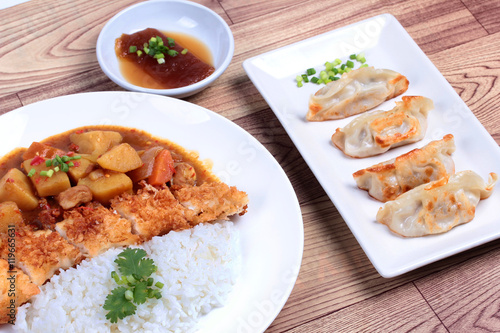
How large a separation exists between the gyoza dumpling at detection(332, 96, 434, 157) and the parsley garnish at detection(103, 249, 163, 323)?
1.66 metres

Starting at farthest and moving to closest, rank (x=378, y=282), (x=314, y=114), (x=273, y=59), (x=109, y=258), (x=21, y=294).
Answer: (x=273, y=59)
(x=314, y=114)
(x=378, y=282)
(x=109, y=258)
(x=21, y=294)

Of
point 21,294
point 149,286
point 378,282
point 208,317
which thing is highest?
point 21,294

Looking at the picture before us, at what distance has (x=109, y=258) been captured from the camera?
2.82 metres

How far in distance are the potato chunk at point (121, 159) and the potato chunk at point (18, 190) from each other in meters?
0.45

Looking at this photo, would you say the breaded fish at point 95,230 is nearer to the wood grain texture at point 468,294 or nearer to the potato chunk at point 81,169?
the potato chunk at point 81,169

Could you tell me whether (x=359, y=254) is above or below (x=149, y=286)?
below

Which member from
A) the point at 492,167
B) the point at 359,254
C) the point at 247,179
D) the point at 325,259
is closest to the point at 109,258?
the point at 247,179

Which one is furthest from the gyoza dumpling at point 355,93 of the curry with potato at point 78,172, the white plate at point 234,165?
the curry with potato at point 78,172

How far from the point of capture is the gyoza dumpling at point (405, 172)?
3381 millimetres

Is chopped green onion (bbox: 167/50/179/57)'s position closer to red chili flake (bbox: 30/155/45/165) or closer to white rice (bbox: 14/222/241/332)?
red chili flake (bbox: 30/155/45/165)

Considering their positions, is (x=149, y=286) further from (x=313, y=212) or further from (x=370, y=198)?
(x=370, y=198)

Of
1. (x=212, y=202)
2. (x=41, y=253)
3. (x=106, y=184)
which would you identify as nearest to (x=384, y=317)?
(x=212, y=202)

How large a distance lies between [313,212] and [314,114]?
80 centimetres

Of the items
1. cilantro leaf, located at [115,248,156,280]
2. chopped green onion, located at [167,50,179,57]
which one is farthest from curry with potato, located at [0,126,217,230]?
chopped green onion, located at [167,50,179,57]
